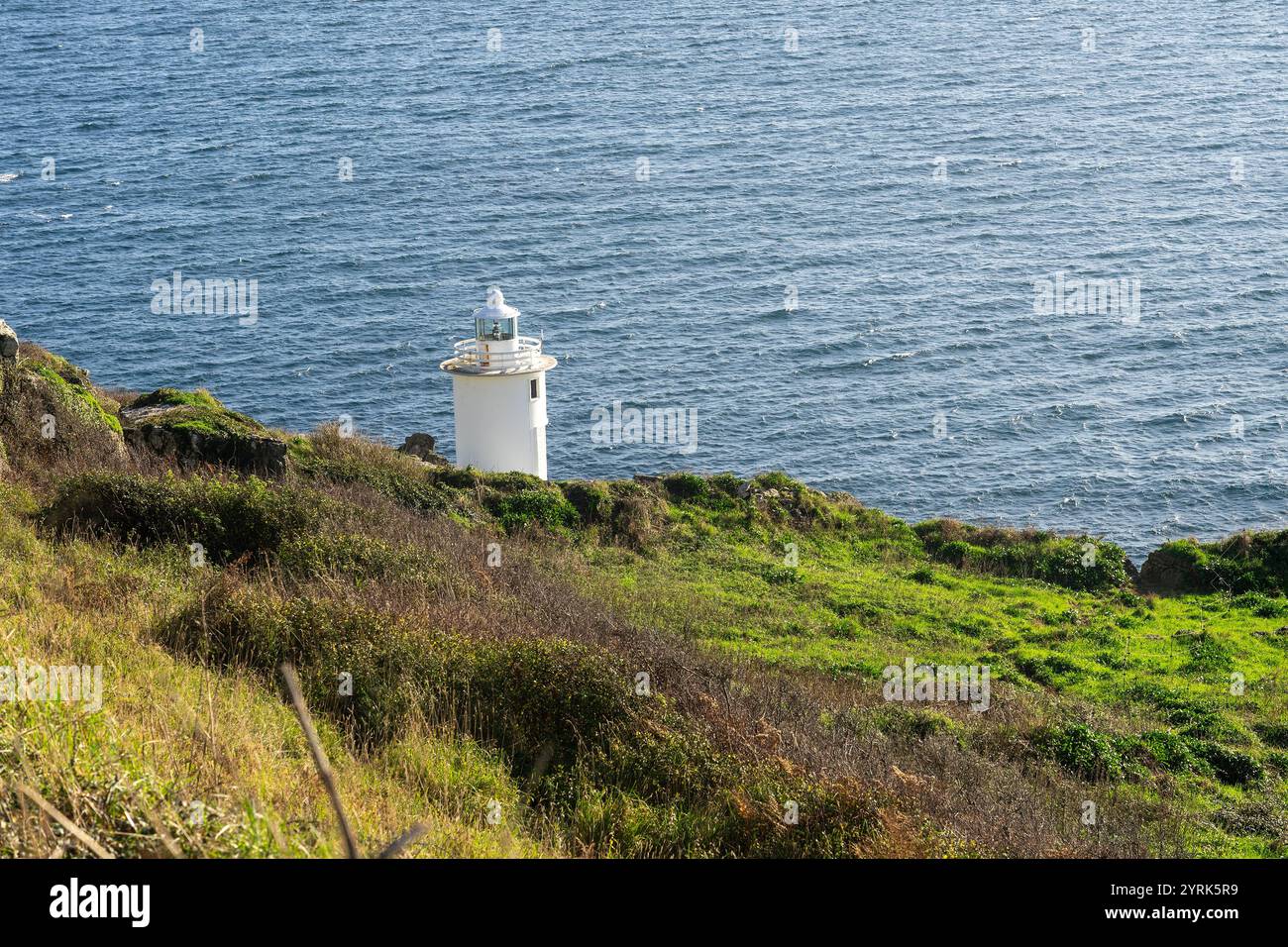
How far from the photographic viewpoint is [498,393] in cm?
3356

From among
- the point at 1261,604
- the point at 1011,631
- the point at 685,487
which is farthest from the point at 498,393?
the point at 1261,604

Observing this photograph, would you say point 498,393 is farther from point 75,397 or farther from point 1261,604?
point 1261,604

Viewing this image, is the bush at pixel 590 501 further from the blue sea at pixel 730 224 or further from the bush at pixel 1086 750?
the bush at pixel 1086 750

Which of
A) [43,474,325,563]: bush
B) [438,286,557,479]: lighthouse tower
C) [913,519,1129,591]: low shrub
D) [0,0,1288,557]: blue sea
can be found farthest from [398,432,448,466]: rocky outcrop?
[43,474,325,563]: bush

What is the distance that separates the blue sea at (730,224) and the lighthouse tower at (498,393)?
1046 cm

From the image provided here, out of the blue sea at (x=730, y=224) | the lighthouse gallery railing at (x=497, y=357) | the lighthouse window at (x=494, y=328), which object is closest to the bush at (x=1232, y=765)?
the lighthouse gallery railing at (x=497, y=357)

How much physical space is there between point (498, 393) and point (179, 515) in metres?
16.8

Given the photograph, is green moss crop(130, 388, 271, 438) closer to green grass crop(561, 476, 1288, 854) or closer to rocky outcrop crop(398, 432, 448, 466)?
rocky outcrop crop(398, 432, 448, 466)

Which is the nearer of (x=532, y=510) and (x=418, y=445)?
(x=532, y=510)

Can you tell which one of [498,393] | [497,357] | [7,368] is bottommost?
[498,393]

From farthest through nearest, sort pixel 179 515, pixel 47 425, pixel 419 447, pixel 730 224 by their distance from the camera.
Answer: pixel 730 224 → pixel 419 447 → pixel 47 425 → pixel 179 515

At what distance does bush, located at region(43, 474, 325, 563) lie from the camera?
16.7 meters

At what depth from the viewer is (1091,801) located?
1418cm
